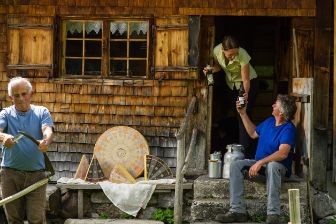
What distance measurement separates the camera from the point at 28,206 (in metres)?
7.00

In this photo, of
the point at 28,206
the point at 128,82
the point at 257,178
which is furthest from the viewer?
the point at 128,82

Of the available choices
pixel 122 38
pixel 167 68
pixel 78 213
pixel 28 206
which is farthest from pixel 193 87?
pixel 28 206

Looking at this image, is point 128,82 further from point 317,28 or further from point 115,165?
point 317,28

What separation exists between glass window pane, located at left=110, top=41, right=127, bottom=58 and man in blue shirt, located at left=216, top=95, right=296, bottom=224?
7.96 ft

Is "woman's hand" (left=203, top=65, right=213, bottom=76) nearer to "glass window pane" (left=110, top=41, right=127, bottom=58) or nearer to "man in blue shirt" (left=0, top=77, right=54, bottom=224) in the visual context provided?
"glass window pane" (left=110, top=41, right=127, bottom=58)

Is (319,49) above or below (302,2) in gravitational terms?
below

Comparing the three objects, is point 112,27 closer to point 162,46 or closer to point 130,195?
point 162,46

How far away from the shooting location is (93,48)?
10.1 m

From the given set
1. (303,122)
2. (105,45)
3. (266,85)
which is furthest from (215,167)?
(266,85)

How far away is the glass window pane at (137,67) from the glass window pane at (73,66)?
712mm

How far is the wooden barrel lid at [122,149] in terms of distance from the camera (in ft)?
31.6

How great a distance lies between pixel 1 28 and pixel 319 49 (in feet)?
14.1

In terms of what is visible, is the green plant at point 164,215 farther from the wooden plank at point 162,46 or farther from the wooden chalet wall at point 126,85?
the wooden plank at point 162,46

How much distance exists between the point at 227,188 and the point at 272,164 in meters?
0.80
